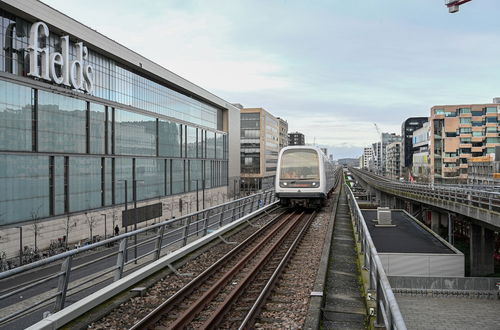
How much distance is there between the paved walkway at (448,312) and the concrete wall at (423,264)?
2.21 m

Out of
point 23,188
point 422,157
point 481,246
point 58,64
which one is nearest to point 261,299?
point 481,246

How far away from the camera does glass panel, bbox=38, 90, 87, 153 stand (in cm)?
3369

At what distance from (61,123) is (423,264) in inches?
1171

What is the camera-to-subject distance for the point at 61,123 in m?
35.6

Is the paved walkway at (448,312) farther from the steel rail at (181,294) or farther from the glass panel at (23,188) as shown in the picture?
the glass panel at (23,188)

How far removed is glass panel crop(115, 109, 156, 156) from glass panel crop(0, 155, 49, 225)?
1107 cm

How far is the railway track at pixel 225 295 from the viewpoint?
7.13 meters

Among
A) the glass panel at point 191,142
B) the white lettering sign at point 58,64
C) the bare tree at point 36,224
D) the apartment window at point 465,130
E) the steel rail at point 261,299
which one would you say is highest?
the white lettering sign at point 58,64

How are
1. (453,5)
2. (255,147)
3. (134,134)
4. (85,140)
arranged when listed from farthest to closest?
(255,147)
(453,5)
(134,134)
(85,140)

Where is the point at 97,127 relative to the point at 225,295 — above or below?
above

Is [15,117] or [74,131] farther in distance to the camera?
[74,131]

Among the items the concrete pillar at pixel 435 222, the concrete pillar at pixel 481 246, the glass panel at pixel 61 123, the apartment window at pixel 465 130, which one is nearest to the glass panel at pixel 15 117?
the glass panel at pixel 61 123

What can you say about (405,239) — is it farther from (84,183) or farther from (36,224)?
(84,183)

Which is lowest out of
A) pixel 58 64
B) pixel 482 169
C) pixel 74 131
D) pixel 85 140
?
pixel 482 169
